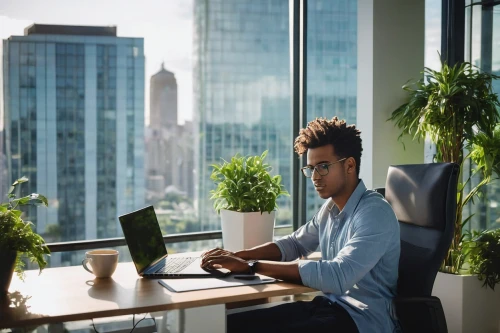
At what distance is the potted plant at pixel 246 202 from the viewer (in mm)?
3438

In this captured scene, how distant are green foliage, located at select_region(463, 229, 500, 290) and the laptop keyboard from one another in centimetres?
189

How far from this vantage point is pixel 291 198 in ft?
13.9

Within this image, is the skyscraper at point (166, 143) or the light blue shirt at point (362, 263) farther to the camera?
the skyscraper at point (166, 143)

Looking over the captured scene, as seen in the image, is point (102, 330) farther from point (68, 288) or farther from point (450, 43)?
point (450, 43)

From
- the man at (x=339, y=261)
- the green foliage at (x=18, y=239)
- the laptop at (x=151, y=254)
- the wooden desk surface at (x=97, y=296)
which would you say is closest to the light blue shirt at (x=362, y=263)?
the man at (x=339, y=261)

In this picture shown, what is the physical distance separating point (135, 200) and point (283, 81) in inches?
52.5

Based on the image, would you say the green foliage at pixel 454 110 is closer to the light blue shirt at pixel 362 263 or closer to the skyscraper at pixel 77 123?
the light blue shirt at pixel 362 263

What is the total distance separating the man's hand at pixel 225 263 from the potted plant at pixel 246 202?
1184 mm

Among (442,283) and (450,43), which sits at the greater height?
(450,43)

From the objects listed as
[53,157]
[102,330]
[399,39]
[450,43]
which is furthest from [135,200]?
[450,43]

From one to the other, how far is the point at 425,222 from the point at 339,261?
45 centimetres

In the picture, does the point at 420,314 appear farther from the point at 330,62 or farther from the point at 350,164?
the point at 330,62

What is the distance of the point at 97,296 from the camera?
1899 millimetres

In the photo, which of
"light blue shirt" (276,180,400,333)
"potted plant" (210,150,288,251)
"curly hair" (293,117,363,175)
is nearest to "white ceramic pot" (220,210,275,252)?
"potted plant" (210,150,288,251)
